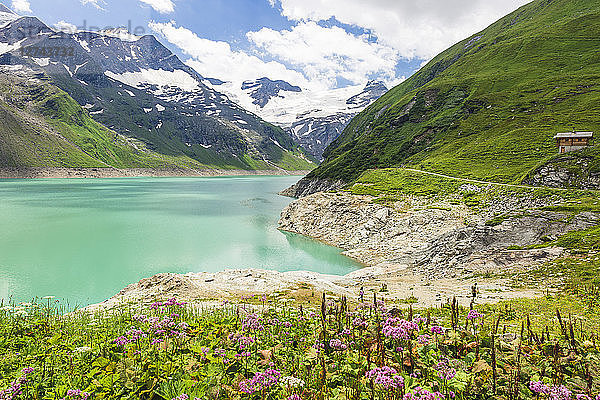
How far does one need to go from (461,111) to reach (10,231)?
135m

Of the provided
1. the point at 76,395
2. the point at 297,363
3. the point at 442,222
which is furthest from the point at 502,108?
the point at 76,395

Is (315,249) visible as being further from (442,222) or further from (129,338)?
(129,338)

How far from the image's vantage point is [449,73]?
565 ft

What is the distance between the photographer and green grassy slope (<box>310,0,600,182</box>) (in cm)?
8294

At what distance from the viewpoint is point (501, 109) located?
113750mm

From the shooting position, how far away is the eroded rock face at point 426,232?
91.9ft

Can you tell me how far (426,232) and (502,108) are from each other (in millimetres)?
93750

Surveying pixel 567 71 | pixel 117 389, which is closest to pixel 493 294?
pixel 117 389

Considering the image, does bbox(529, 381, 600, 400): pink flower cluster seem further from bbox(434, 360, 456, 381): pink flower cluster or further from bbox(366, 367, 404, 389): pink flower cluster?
bbox(366, 367, 404, 389): pink flower cluster

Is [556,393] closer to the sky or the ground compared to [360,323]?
closer to the sky

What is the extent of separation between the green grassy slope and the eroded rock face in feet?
83.8

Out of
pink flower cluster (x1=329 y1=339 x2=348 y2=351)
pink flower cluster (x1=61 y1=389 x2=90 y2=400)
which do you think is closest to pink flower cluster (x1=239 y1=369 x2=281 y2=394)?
Answer: pink flower cluster (x1=329 y1=339 x2=348 y2=351)

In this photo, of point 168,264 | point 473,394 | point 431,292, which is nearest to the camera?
point 473,394

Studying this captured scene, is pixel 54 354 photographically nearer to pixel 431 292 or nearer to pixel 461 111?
pixel 431 292
